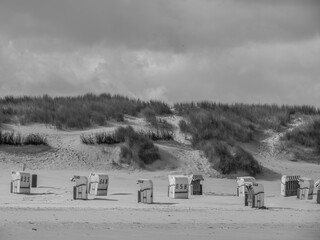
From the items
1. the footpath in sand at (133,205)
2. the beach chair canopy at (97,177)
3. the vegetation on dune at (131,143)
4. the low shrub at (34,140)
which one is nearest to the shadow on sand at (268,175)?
the footpath in sand at (133,205)

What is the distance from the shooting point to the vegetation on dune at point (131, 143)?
3045cm

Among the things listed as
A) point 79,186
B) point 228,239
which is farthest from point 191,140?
point 228,239

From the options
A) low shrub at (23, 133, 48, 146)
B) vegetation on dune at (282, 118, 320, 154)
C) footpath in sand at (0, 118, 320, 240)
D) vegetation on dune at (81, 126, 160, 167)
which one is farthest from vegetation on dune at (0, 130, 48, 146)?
vegetation on dune at (282, 118, 320, 154)

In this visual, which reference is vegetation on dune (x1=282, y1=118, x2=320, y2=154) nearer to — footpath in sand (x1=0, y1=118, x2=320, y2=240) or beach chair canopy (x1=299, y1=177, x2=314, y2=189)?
footpath in sand (x1=0, y1=118, x2=320, y2=240)

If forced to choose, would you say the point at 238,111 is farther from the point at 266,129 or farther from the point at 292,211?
the point at 292,211

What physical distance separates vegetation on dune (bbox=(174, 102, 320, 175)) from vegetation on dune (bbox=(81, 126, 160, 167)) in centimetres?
243

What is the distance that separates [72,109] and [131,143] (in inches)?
232

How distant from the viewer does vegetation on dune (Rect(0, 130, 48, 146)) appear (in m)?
31.0

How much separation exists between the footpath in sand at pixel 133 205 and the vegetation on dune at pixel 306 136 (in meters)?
2.19

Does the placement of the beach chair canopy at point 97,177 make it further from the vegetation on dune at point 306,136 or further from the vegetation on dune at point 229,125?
the vegetation on dune at point 306,136

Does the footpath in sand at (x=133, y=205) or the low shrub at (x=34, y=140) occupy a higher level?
the low shrub at (x=34, y=140)

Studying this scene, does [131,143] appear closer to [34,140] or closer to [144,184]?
[34,140]

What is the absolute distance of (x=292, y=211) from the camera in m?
20.0

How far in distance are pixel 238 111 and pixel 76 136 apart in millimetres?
11555
